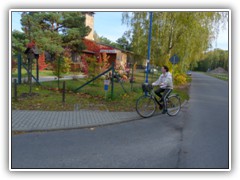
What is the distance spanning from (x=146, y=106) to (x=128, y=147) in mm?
2637

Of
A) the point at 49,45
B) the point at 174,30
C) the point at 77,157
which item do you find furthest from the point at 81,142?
the point at 49,45

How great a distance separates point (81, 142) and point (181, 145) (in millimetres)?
2117

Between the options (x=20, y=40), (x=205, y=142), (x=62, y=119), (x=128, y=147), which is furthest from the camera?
(x=20, y=40)

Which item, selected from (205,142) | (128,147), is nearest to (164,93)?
(205,142)

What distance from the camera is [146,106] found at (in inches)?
266

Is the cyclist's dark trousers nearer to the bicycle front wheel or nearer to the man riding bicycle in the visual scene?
the man riding bicycle

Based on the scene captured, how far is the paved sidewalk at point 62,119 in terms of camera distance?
5.25 m

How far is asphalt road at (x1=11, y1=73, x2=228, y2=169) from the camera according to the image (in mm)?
3625

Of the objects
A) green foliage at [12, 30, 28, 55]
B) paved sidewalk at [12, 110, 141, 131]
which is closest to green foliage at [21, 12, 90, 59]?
green foliage at [12, 30, 28, 55]

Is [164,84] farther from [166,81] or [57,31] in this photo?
[57,31]

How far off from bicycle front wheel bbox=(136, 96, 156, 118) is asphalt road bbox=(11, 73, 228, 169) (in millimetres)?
668

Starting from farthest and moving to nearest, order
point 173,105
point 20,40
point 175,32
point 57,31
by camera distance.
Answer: point 57,31, point 20,40, point 175,32, point 173,105

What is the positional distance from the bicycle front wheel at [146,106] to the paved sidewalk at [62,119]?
0.68 ft

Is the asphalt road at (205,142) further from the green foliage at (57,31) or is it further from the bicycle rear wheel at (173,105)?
the green foliage at (57,31)
